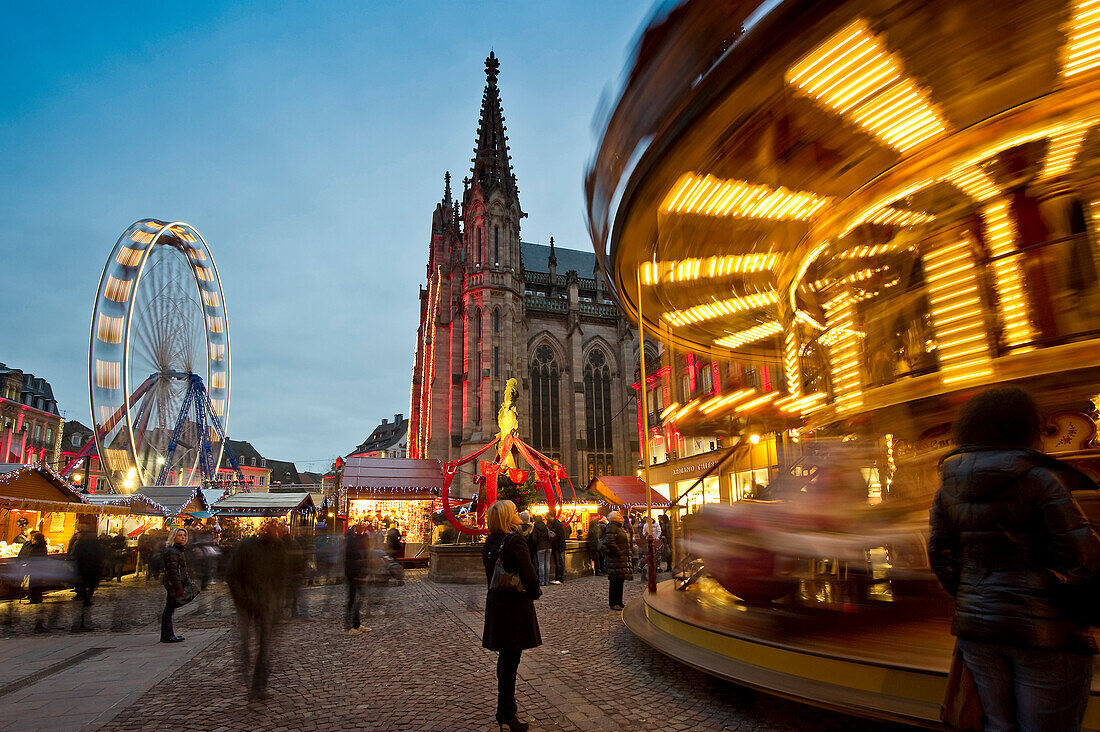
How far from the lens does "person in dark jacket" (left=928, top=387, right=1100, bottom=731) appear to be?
195cm

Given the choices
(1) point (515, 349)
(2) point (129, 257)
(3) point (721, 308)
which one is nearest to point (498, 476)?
(3) point (721, 308)

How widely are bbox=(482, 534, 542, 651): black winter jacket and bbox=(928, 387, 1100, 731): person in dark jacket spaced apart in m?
2.52

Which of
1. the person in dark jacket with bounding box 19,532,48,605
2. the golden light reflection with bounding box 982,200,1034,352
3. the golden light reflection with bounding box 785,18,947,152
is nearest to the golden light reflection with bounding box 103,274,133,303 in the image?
the person in dark jacket with bounding box 19,532,48,605

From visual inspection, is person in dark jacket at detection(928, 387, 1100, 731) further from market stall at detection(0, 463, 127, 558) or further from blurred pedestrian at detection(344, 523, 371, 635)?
market stall at detection(0, 463, 127, 558)

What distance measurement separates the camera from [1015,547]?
2113 mm

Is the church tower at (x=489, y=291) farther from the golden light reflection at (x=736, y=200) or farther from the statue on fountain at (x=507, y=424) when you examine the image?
the golden light reflection at (x=736, y=200)

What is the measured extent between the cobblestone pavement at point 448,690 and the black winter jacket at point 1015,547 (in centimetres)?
269

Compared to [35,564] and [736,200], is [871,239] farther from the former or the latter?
[35,564]

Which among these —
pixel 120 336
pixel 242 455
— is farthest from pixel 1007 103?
pixel 242 455

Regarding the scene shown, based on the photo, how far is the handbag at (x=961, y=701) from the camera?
2158 millimetres

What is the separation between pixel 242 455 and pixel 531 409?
7179cm

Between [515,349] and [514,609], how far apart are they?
108 feet

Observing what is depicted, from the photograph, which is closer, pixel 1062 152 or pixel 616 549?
pixel 1062 152

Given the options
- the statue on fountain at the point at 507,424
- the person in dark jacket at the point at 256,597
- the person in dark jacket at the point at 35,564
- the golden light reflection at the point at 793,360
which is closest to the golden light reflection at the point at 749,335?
the golden light reflection at the point at 793,360
